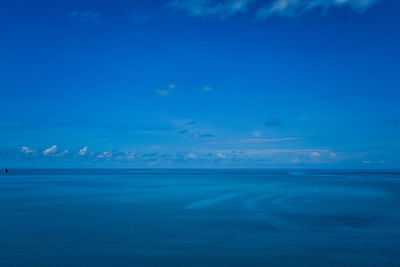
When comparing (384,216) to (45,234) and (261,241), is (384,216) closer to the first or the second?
(261,241)

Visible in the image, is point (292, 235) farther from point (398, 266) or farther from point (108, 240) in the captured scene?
point (108, 240)

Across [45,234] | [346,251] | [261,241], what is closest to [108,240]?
[45,234]

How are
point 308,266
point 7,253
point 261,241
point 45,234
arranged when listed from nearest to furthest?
point 308,266
point 7,253
point 261,241
point 45,234

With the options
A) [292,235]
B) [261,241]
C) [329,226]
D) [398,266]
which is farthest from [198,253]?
[329,226]

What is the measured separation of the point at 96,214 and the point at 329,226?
15.1 meters

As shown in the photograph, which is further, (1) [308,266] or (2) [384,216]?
(2) [384,216]

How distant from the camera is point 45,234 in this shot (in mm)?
16344

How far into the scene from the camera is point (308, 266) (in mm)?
11820

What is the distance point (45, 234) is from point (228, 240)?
9120mm

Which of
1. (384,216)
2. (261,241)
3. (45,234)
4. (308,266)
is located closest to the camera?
(308,266)

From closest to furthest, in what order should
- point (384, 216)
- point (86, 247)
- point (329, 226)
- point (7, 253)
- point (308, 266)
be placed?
point (308, 266), point (7, 253), point (86, 247), point (329, 226), point (384, 216)

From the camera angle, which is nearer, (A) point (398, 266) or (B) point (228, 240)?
(A) point (398, 266)

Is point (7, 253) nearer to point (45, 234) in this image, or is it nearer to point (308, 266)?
point (45, 234)

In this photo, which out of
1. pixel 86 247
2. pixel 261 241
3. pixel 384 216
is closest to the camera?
pixel 86 247
